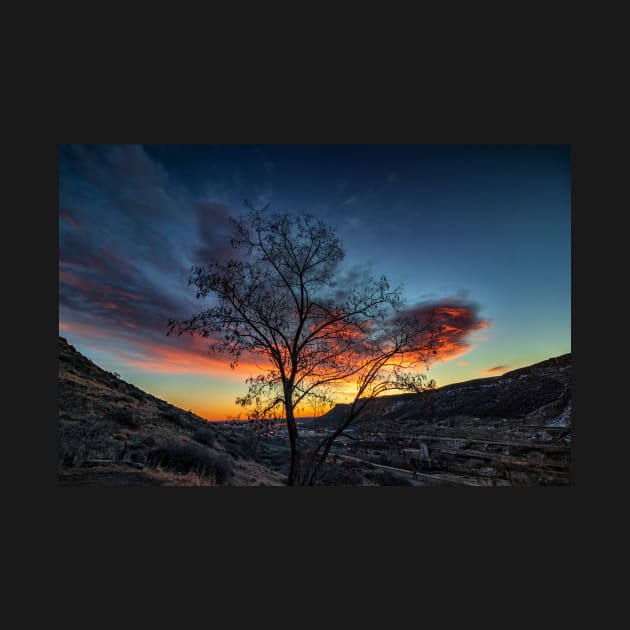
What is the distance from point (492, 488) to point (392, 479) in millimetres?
1737

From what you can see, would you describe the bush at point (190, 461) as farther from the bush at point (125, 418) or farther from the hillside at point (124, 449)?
the bush at point (125, 418)

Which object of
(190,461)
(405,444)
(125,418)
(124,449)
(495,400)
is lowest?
(190,461)

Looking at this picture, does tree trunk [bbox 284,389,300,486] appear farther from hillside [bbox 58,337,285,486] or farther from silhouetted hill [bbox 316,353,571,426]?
hillside [bbox 58,337,285,486]

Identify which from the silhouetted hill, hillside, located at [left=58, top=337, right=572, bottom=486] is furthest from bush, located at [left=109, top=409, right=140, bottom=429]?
the silhouetted hill

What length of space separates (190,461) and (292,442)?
7.52 ft

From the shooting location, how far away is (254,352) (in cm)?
580

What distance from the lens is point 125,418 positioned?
8000 mm

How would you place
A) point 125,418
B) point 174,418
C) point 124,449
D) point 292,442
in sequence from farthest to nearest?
point 174,418, point 125,418, point 124,449, point 292,442

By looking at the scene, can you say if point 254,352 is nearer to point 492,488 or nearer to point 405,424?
point 405,424

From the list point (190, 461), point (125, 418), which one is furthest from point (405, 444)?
point (125, 418)

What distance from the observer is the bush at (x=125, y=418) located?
7.86 metres

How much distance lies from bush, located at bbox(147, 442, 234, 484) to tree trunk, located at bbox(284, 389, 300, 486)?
1.40 meters

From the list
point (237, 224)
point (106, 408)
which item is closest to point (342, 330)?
point (237, 224)

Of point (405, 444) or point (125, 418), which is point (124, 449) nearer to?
point (125, 418)
